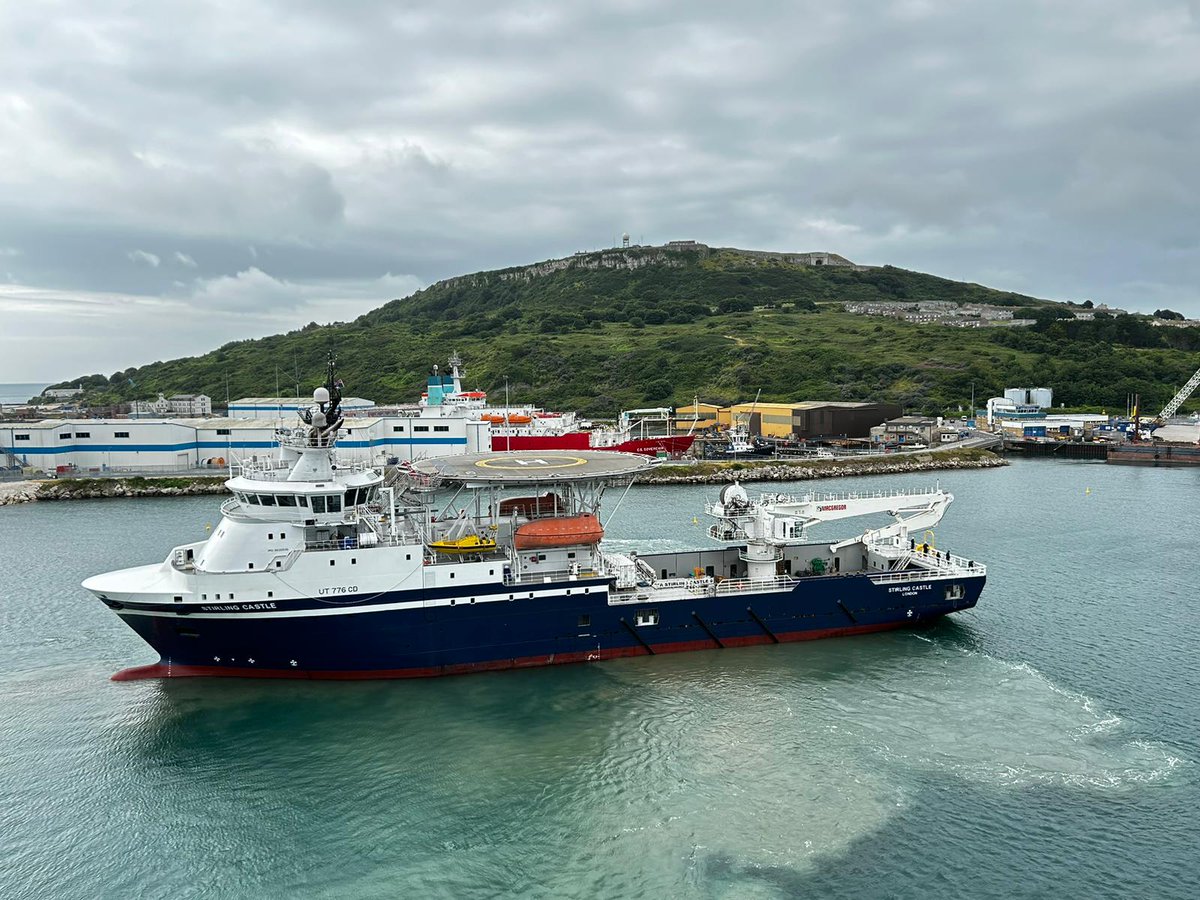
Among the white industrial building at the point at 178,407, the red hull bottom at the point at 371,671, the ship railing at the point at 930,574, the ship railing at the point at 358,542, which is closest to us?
the ship railing at the point at 358,542

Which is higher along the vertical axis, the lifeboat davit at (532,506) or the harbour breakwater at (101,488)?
the lifeboat davit at (532,506)

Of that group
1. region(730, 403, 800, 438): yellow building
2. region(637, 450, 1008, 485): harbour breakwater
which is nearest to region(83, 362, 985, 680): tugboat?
region(637, 450, 1008, 485): harbour breakwater

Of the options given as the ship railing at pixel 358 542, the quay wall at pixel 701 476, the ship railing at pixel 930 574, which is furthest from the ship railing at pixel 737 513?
the quay wall at pixel 701 476

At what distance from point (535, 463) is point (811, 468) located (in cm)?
4665

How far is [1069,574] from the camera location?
1371 inches

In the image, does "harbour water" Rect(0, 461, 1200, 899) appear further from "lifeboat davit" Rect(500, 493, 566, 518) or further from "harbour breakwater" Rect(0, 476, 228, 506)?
"harbour breakwater" Rect(0, 476, 228, 506)

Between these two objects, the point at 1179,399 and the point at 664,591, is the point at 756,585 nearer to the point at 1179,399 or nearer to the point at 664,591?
the point at 664,591

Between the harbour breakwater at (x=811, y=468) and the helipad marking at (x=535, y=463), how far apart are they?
120 feet

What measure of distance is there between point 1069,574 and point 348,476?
3167cm

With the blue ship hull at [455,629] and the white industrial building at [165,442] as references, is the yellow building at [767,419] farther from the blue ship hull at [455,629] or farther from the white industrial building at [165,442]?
the blue ship hull at [455,629]

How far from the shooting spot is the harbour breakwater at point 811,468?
6600 cm

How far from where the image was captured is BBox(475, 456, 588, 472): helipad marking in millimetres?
25688

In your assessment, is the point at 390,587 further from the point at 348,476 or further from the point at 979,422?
the point at 979,422

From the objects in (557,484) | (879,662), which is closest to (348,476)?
(557,484)
